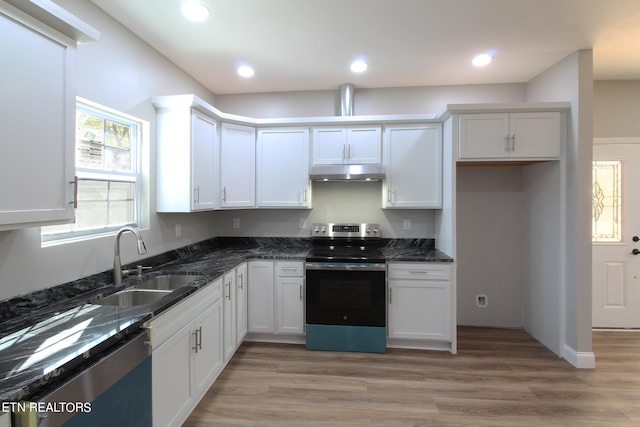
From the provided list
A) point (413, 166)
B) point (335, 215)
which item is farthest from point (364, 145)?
point (335, 215)

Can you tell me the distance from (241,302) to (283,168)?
57.5 inches

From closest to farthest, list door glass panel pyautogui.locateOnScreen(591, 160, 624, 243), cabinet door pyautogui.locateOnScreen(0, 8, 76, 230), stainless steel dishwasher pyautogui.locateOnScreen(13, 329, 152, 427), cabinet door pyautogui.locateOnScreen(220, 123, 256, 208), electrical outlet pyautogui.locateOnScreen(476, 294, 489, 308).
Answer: stainless steel dishwasher pyautogui.locateOnScreen(13, 329, 152, 427), cabinet door pyautogui.locateOnScreen(0, 8, 76, 230), cabinet door pyautogui.locateOnScreen(220, 123, 256, 208), door glass panel pyautogui.locateOnScreen(591, 160, 624, 243), electrical outlet pyautogui.locateOnScreen(476, 294, 489, 308)

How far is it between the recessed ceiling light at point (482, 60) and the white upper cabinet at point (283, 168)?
1.75m

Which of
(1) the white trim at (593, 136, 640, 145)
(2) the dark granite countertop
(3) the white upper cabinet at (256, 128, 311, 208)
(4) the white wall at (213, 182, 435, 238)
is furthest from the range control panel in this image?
(1) the white trim at (593, 136, 640, 145)

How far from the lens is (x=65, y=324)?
138 cm

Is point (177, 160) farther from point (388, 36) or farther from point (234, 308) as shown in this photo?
point (388, 36)

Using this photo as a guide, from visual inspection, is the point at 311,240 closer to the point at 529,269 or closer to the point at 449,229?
the point at 449,229

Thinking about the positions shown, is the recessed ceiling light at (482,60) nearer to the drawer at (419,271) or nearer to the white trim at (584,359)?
the drawer at (419,271)

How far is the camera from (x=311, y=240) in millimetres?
3641

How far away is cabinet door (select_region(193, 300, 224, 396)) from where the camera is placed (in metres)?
2.02

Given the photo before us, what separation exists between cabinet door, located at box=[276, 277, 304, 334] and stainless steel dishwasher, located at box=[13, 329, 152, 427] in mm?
1628

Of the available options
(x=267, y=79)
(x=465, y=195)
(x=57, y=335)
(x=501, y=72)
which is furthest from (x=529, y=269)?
(x=57, y=335)

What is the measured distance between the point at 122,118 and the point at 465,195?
11.0 ft

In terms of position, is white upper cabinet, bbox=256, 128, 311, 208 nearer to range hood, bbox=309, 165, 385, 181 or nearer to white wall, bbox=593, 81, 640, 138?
range hood, bbox=309, 165, 385, 181
